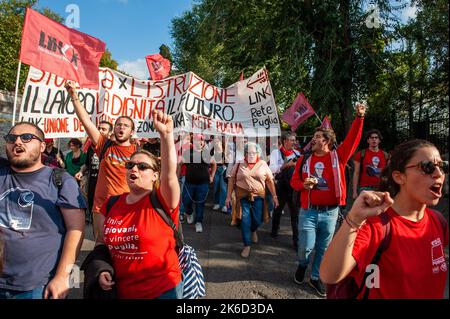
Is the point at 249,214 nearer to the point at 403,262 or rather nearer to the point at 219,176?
the point at 403,262

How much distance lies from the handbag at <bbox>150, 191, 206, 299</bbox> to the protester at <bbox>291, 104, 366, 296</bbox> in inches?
71.2

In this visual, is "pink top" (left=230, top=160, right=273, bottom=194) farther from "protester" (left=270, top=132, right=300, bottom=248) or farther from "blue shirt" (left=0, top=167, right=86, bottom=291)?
"blue shirt" (left=0, top=167, right=86, bottom=291)

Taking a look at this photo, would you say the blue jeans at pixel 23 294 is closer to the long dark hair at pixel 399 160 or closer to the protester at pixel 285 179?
the long dark hair at pixel 399 160

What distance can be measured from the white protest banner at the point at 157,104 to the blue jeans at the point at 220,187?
239 cm

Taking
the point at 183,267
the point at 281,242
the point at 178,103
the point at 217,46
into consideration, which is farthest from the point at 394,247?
the point at 217,46

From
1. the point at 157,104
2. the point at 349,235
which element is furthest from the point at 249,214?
the point at 349,235

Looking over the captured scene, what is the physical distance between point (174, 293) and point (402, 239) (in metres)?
1.36

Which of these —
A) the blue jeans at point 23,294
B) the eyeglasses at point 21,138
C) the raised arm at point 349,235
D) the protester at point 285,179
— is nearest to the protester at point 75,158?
the protester at point 285,179

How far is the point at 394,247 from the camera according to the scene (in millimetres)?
1689

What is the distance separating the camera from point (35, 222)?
226cm

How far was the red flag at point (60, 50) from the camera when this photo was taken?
471cm

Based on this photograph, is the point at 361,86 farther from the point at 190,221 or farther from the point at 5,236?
the point at 5,236

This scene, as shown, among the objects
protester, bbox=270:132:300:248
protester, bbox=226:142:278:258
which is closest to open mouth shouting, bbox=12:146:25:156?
protester, bbox=226:142:278:258
